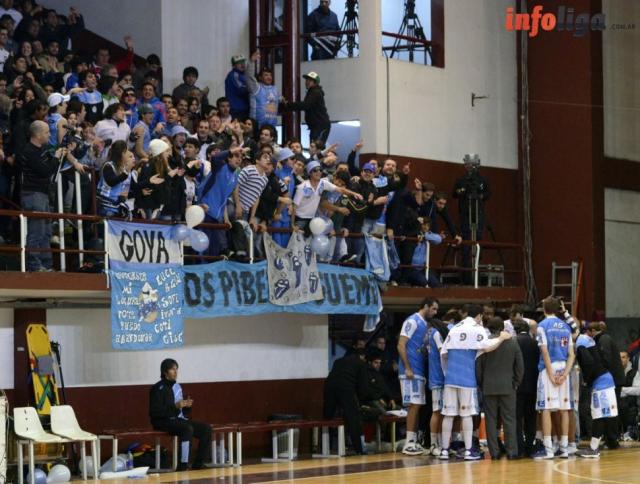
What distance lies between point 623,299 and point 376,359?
881 cm

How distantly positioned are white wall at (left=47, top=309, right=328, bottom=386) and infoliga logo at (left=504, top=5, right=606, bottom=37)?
9323 millimetres

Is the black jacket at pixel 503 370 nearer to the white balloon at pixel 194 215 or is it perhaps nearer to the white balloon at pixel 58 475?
the white balloon at pixel 194 215

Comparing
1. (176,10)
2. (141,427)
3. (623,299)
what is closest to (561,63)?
(623,299)

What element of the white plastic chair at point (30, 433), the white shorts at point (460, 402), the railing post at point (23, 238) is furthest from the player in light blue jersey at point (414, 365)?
the railing post at point (23, 238)

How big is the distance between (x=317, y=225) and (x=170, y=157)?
9.72 ft

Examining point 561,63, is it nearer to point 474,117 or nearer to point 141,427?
point 474,117

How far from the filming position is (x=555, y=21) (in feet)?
94.9

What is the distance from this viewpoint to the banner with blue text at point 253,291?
20078mm

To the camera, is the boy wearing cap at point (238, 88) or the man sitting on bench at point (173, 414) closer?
the man sitting on bench at point (173, 414)

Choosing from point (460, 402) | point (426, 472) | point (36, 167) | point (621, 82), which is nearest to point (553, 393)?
point (460, 402)

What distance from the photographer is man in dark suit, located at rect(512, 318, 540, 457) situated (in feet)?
66.1

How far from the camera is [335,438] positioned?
22.4 metres

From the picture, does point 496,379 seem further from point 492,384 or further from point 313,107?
point 313,107

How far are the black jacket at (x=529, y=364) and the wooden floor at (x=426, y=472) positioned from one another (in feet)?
3.78
